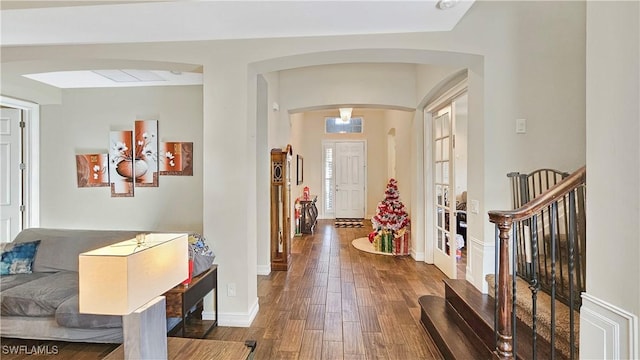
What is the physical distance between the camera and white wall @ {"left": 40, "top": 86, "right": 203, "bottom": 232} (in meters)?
4.30

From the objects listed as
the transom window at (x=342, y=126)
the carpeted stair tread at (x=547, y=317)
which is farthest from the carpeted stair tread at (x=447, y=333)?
the transom window at (x=342, y=126)

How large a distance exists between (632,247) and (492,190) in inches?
65.8

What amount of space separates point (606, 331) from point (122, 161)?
5013 mm

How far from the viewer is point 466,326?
2410 millimetres

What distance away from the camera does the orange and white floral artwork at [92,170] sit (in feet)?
14.2

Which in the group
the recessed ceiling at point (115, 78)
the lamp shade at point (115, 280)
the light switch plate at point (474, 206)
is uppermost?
the recessed ceiling at point (115, 78)

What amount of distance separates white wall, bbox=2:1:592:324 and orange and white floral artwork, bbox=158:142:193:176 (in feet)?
4.91

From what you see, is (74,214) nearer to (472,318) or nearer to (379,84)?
(379,84)

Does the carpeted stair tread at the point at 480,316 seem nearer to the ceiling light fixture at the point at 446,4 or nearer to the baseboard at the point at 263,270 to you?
the ceiling light fixture at the point at 446,4

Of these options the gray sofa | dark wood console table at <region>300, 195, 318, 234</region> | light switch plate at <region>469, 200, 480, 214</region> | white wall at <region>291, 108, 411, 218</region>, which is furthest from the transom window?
the gray sofa

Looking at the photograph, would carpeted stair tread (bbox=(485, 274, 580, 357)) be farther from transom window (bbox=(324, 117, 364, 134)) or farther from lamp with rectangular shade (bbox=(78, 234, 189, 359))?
transom window (bbox=(324, 117, 364, 134))

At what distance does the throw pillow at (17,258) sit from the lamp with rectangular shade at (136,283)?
2417mm

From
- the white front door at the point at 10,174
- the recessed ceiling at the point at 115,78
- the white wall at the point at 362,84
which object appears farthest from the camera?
the white wall at the point at 362,84

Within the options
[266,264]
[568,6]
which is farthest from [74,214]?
[568,6]
